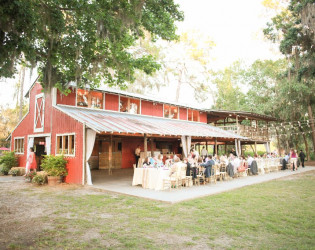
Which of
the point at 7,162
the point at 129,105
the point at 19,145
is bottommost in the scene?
the point at 7,162

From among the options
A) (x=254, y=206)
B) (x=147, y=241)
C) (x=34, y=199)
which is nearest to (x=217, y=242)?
(x=147, y=241)

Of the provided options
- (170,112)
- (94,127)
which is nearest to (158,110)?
(170,112)

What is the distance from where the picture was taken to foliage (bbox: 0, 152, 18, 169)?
14.8 meters

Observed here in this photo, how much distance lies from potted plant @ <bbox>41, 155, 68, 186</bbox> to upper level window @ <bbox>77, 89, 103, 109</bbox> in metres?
3.85

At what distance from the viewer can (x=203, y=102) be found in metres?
31.7

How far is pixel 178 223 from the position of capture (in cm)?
480

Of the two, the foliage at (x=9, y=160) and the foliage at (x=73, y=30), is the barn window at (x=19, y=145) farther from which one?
the foliage at (x=73, y=30)

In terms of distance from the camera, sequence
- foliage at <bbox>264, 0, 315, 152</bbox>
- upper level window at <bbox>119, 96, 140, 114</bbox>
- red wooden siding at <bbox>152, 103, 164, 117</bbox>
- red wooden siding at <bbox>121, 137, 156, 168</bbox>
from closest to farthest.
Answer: foliage at <bbox>264, 0, 315, 152</bbox>
upper level window at <bbox>119, 96, 140, 114</bbox>
red wooden siding at <bbox>121, 137, 156, 168</bbox>
red wooden siding at <bbox>152, 103, 164, 117</bbox>

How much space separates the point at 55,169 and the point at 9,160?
6.46 meters

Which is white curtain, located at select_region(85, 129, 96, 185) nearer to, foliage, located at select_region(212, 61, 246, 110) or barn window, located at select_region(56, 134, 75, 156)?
barn window, located at select_region(56, 134, 75, 156)

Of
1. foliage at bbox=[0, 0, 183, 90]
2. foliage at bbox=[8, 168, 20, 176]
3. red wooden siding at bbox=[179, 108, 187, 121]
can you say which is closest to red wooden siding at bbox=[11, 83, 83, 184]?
foliage at bbox=[8, 168, 20, 176]

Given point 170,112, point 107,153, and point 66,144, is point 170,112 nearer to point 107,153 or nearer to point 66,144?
point 107,153

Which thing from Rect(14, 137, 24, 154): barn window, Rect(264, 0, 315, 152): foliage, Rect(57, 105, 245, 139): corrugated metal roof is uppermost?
Rect(264, 0, 315, 152): foliage

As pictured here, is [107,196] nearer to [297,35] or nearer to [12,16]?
[12,16]
